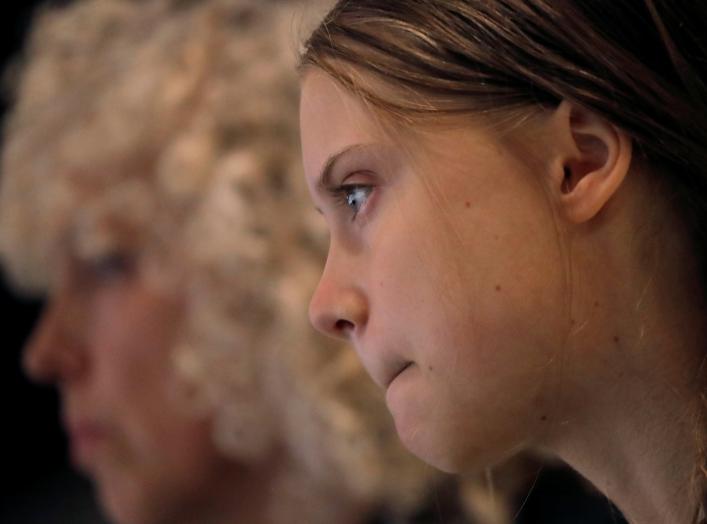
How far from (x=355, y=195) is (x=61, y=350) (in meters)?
0.75

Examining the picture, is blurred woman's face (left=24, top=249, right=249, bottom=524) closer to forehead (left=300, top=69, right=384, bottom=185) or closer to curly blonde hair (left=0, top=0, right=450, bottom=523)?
curly blonde hair (left=0, top=0, right=450, bottom=523)

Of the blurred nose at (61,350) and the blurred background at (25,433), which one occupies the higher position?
the blurred nose at (61,350)

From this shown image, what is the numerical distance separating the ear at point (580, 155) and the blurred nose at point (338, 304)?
0.12m

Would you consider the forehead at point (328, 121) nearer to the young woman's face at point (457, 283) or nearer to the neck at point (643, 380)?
the young woman's face at point (457, 283)

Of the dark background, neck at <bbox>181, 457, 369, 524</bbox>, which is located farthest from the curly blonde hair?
the dark background

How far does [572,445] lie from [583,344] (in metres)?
0.06

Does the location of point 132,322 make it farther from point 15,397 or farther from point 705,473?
point 705,473

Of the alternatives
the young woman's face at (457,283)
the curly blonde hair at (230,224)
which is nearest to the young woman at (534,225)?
the young woman's face at (457,283)

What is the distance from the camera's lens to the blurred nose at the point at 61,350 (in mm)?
1231

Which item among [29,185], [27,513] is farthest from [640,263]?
[27,513]

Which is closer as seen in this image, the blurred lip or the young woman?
the young woman

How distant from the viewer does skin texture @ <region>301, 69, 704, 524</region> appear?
0.54 m

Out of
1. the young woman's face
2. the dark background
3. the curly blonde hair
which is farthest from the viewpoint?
the dark background

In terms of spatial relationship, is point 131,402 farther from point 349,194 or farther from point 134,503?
point 349,194
